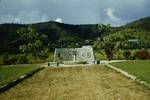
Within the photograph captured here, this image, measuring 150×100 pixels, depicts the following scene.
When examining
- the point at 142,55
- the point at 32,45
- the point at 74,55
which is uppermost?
the point at 32,45

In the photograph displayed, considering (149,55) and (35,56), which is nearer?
(149,55)

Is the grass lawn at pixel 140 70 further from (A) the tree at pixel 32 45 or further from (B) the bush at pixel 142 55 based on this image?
(A) the tree at pixel 32 45

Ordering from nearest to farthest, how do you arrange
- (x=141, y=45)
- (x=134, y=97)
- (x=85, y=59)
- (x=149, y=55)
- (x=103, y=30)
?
(x=134, y=97) < (x=149, y=55) < (x=85, y=59) < (x=103, y=30) < (x=141, y=45)

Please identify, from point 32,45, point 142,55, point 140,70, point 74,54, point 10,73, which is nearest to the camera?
point 140,70

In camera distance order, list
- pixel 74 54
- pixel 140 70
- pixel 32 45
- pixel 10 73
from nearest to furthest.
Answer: pixel 140 70 < pixel 10 73 < pixel 74 54 < pixel 32 45

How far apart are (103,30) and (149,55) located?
28468mm

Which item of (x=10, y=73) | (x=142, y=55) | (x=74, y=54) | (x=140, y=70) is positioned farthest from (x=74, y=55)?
(x=140, y=70)

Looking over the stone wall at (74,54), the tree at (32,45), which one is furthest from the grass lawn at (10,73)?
the tree at (32,45)

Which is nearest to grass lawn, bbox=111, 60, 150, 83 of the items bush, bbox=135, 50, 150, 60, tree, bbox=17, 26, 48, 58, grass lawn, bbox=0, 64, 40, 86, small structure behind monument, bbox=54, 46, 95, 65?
grass lawn, bbox=0, 64, 40, 86

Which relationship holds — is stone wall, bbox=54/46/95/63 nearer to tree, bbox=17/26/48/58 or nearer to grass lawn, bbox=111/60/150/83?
tree, bbox=17/26/48/58

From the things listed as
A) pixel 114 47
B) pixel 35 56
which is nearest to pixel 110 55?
pixel 114 47

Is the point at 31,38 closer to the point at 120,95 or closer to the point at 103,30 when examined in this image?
the point at 103,30

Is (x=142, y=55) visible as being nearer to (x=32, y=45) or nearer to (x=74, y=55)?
(x=74, y=55)

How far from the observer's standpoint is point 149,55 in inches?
2970
